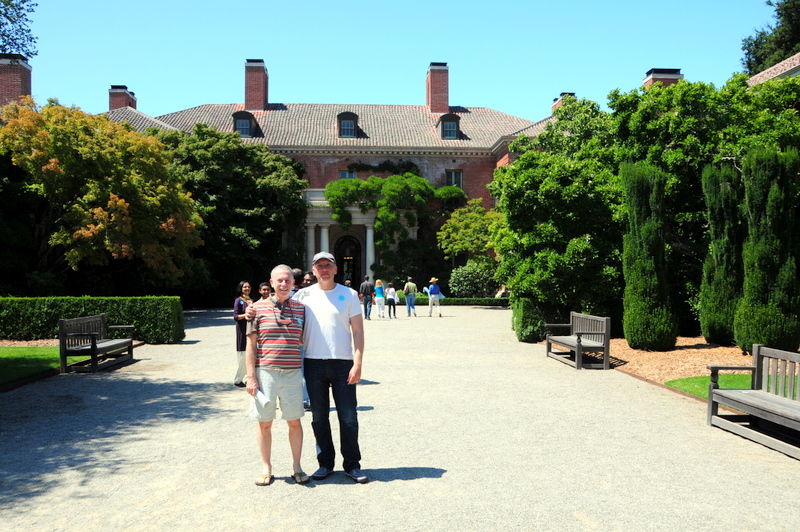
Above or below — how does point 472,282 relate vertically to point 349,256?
below

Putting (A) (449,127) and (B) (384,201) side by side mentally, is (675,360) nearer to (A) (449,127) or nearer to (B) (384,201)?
(B) (384,201)

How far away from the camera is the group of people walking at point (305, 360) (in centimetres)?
528

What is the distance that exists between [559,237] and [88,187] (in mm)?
16044

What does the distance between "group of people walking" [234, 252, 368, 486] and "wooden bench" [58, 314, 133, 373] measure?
8.14 meters

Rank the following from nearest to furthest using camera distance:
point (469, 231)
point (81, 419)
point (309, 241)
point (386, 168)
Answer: point (81, 419), point (469, 231), point (309, 241), point (386, 168)

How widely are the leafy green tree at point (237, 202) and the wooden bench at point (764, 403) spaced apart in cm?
2952

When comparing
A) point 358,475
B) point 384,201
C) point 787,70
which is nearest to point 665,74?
point 787,70

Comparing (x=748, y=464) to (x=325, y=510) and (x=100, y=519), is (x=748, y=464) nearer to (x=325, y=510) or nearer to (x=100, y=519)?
(x=325, y=510)

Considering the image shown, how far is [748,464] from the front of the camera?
19.8 feet

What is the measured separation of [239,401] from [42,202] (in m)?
18.3

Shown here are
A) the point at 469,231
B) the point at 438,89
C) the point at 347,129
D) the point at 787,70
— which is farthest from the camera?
the point at 438,89

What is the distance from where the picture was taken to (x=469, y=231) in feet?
126

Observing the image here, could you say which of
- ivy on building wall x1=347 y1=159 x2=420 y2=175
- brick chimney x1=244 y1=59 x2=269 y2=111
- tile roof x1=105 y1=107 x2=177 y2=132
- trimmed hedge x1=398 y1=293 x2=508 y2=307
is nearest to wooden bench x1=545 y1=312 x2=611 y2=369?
trimmed hedge x1=398 y1=293 x2=508 y2=307

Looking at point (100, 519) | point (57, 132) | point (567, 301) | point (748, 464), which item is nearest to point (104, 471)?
point (100, 519)
